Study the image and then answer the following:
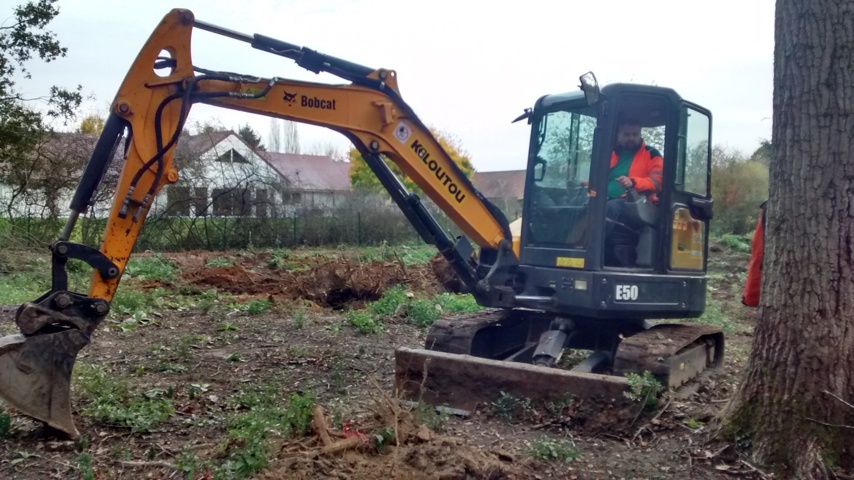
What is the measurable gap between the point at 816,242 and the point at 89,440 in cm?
445

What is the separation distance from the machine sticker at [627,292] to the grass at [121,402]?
11.4ft

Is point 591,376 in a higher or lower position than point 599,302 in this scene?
lower

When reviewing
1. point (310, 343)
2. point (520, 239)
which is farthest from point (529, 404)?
point (310, 343)

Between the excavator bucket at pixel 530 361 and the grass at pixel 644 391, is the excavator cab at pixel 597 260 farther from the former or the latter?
the grass at pixel 644 391

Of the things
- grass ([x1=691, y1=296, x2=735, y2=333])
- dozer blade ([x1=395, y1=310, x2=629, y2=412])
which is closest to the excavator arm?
dozer blade ([x1=395, y1=310, x2=629, y2=412])

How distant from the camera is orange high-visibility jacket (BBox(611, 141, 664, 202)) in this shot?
6152 mm

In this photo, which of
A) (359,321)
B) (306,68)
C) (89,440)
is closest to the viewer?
(89,440)

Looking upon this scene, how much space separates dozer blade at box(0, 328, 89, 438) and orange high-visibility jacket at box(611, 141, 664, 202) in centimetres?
427

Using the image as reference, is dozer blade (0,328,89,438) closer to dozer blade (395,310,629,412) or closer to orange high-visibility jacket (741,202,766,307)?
dozer blade (395,310,629,412)

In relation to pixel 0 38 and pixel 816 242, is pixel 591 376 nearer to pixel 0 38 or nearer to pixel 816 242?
pixel 816 242

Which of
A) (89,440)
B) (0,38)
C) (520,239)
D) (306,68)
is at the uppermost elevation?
(0,38)

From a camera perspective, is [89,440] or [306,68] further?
[306,68]

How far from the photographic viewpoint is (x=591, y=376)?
17.1 ft

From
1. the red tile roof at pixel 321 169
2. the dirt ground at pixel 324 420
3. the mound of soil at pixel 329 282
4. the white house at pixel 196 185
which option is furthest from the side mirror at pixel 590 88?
the red tile roof at pixel 321 169
